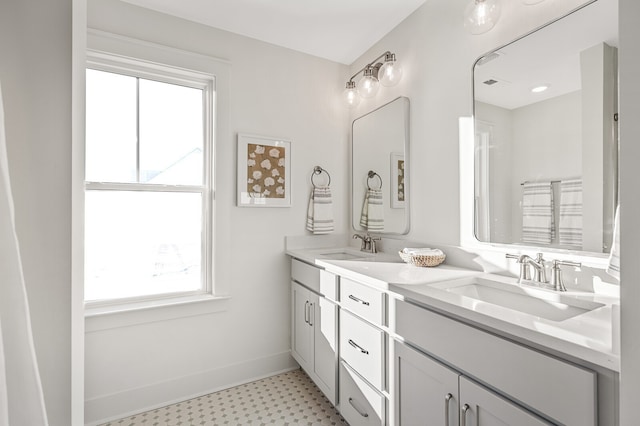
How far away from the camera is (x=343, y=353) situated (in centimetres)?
172

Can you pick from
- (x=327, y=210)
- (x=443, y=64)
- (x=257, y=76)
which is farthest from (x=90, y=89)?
A: (x=443, y=64)

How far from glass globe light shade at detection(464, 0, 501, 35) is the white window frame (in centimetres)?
162

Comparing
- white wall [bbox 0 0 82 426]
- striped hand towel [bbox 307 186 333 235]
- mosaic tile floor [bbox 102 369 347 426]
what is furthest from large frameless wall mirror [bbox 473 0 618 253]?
white wall [bbox 0 0 82 426]

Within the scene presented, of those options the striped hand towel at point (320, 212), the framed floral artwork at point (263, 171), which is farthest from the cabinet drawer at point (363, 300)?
the framed floral artwork at point (263, 171)

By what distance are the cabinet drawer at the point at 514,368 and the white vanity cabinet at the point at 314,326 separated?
28.6 inches

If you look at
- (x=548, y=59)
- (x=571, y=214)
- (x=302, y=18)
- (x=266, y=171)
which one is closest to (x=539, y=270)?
(x=571, y=214)

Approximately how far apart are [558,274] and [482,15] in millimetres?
1182

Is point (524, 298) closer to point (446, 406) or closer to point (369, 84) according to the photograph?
point (446, 406)

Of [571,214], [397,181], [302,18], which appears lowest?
[571,214]

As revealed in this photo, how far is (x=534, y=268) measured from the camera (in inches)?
49.5

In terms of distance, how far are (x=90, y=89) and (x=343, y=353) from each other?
2171 mm

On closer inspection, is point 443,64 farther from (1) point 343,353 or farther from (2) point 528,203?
(1) point 343,353

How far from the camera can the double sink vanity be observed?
76cm

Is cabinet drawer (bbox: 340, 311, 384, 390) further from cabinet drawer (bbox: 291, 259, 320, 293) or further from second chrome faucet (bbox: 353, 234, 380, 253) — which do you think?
second chrome faucet (bbox: 353, 234, 380, 253)
